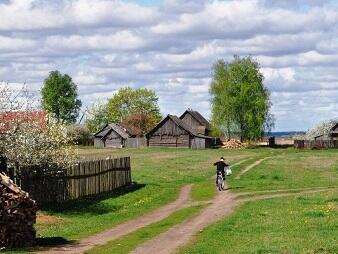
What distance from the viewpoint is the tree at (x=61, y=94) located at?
172 m

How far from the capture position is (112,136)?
148875 mm

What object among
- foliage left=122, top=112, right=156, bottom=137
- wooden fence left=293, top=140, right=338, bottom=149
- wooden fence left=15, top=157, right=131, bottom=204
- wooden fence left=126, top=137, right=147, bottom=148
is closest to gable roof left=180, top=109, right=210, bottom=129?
foliage left=122, top=112, right=156, bottom=137

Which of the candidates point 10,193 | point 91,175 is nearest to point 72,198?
point 91,175

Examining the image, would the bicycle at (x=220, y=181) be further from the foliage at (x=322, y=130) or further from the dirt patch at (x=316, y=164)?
the foliage at (x=322, y=130)

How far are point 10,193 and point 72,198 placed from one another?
16666mm

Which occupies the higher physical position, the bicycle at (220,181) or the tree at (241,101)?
the tree at (241,101)

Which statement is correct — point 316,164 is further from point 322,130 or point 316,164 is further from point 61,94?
point 61,94

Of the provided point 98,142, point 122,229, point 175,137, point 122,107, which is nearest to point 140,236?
point 122,229

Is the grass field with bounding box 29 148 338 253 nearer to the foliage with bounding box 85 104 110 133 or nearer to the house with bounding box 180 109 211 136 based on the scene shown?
the house with bounding box 180 109 211 136

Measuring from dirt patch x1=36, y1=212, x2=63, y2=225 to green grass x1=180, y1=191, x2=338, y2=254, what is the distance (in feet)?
28.6

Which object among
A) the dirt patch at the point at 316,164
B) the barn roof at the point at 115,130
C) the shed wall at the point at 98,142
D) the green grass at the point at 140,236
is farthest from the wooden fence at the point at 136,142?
the green grass at the point at 140,236

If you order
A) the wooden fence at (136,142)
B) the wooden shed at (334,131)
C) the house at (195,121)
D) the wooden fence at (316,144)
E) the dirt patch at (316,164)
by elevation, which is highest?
the house at (195,121)

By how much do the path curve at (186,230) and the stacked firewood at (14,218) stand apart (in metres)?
4.41

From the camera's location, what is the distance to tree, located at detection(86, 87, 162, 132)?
616 feet
